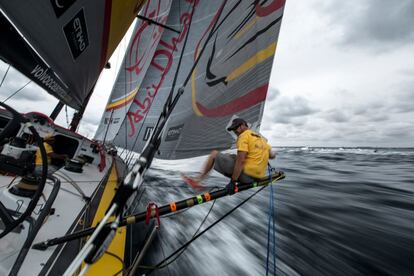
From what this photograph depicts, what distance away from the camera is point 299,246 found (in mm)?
3055

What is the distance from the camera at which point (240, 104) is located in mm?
2779

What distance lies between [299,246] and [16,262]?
3140 mm

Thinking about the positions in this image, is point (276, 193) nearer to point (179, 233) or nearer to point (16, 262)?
point (179, 233)

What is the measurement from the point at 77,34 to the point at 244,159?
1.72 metres

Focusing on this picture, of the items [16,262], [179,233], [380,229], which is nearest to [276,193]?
[380,229]

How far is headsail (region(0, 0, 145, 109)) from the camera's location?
1.18m

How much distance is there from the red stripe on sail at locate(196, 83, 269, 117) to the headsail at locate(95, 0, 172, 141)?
290 centimetres

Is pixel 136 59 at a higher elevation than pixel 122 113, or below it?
→ higher

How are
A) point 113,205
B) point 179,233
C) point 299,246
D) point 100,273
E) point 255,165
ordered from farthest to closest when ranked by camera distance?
1. point 179,233
2. point 299,246
3. point 255,165
4. point 100,273
5. point 113,205

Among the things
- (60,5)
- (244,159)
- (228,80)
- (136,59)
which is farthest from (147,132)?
(60,5)

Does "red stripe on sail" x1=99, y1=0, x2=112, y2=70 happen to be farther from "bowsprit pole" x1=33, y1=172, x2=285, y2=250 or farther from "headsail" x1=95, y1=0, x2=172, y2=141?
"headsail" x1=95, y1=0, x2=172, y2=141

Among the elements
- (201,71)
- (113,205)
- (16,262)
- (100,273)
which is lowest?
(100,273)

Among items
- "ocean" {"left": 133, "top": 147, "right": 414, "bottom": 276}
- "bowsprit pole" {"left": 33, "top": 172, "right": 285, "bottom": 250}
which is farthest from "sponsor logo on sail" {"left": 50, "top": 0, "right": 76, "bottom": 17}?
"ocean" {"left": 133, "top": 147, "right": 414, "bottom": 276}

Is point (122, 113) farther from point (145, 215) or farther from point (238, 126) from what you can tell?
point (145, 215)
